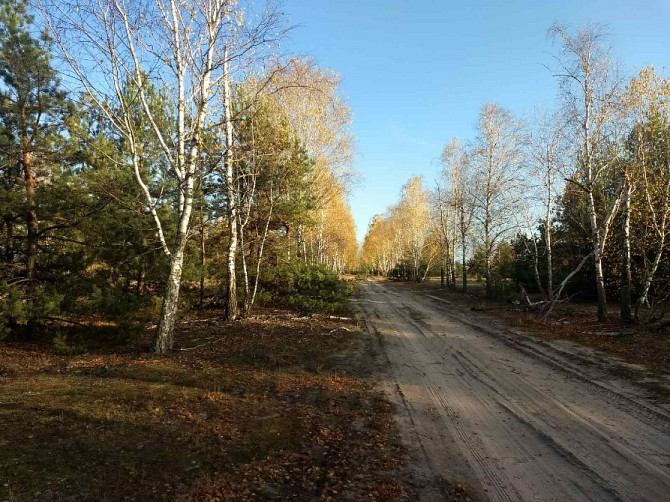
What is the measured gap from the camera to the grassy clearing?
12.1 feet

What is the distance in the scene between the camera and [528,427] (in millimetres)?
5316

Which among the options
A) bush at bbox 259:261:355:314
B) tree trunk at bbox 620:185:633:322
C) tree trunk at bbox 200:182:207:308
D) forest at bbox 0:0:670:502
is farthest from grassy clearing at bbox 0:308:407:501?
tree trunk at bbox 620:185:633:322

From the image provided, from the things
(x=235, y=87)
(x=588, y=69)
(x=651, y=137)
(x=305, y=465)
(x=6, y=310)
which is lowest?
(x=305, y=465)

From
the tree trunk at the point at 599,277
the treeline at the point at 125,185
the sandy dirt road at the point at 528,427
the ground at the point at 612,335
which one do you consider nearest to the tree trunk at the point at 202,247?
the treeline at the point at 125,185

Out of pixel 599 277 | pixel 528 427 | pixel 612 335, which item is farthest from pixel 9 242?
pixel 599 277

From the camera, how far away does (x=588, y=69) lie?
14.2 m

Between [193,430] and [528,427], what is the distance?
4315mm

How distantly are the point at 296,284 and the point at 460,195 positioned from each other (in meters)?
17.0

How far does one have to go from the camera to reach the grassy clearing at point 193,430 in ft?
12.1

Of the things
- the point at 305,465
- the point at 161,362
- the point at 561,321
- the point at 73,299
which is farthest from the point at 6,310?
the point at 561,321

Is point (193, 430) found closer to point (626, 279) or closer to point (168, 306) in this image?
point (168, 306)

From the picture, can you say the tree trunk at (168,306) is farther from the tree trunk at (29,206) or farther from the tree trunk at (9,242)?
the tree trunk at (9,242)

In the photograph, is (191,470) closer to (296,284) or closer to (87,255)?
(87,255)

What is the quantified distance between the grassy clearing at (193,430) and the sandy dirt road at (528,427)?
A: 0.64 m
